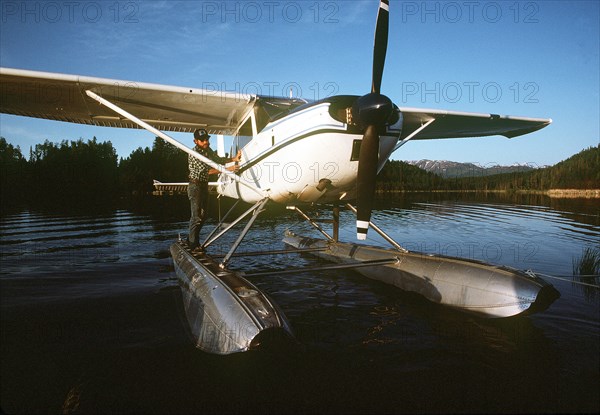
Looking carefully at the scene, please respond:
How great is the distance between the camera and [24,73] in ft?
15.6

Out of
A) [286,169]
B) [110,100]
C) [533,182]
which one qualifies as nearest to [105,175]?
[110,100]

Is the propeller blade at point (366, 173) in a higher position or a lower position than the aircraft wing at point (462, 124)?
lower

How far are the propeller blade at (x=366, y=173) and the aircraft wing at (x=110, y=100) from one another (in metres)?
2.56

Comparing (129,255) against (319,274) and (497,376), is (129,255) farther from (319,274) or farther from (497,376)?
(497,376)

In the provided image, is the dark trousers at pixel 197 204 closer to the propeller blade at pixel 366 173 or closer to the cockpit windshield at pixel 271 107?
the cockpit windshield at pixel 271 107

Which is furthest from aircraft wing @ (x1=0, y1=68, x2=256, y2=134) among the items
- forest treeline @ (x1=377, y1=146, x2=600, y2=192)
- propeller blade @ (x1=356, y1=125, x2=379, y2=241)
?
forest treeline @ (x1=377, y1=146, x2=600, y2=192)

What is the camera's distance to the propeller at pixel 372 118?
149 inches

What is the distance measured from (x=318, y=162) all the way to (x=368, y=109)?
991 millimetres

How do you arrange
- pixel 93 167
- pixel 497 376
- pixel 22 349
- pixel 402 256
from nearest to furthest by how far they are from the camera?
1. pixel 497 376
2. pixel 22 349
3. pixel 402 256
4. pixel 93 167

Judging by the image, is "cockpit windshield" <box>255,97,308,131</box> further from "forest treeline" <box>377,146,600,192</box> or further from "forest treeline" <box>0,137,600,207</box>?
"forest treeline" <box>377,146,600,192</box>

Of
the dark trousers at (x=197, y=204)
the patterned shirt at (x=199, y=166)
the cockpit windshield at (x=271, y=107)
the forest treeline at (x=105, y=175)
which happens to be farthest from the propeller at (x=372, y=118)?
the forest treeline at (x=105, y=175)

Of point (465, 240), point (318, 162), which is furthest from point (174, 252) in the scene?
point (465, 240)

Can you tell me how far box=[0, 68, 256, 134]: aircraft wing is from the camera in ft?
16.8

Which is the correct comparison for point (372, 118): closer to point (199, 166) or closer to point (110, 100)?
point (199, 166)
